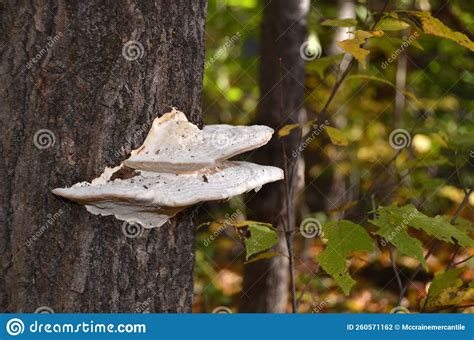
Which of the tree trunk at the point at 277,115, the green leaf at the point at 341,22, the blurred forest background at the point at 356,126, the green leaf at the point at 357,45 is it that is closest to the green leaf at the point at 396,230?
the green leaf at the point at 357,45

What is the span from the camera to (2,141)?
1781mm

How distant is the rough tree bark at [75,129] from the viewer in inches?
68.8

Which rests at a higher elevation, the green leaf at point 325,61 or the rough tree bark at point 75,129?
the green leaf at point 325,61

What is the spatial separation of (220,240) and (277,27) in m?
4.63

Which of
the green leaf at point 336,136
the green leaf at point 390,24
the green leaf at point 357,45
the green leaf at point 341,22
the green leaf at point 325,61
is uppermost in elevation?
the green leaf at point 341,22

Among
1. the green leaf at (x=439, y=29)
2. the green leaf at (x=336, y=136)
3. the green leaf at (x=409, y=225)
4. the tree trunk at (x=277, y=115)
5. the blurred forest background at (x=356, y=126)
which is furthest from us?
the blurred forest background at (x=356, y=126)

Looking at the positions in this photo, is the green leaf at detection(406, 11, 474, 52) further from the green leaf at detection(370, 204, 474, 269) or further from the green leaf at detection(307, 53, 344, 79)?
the green leaf at detection(370, 204, 474, 269)

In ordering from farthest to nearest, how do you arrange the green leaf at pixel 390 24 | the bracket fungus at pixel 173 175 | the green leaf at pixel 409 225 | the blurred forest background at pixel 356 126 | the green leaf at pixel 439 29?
the blurred forest background at pixel 356 126 < the green leaf at pixel 390 24 < the green leaf at pixel 439 29 < the green leaf at pixel 409 225 < the bracket fungus at pixel 173 175

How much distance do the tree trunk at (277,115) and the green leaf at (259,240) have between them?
1.57m

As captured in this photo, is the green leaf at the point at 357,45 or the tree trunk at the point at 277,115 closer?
the green leaf at the point at 357,45

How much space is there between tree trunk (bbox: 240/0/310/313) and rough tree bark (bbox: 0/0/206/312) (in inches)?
75.4

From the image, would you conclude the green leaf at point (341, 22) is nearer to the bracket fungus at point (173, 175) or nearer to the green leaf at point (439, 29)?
the green leaf at point (439, 29)

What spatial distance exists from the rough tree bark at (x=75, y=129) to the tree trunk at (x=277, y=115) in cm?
192

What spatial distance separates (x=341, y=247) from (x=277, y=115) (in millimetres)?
1947
